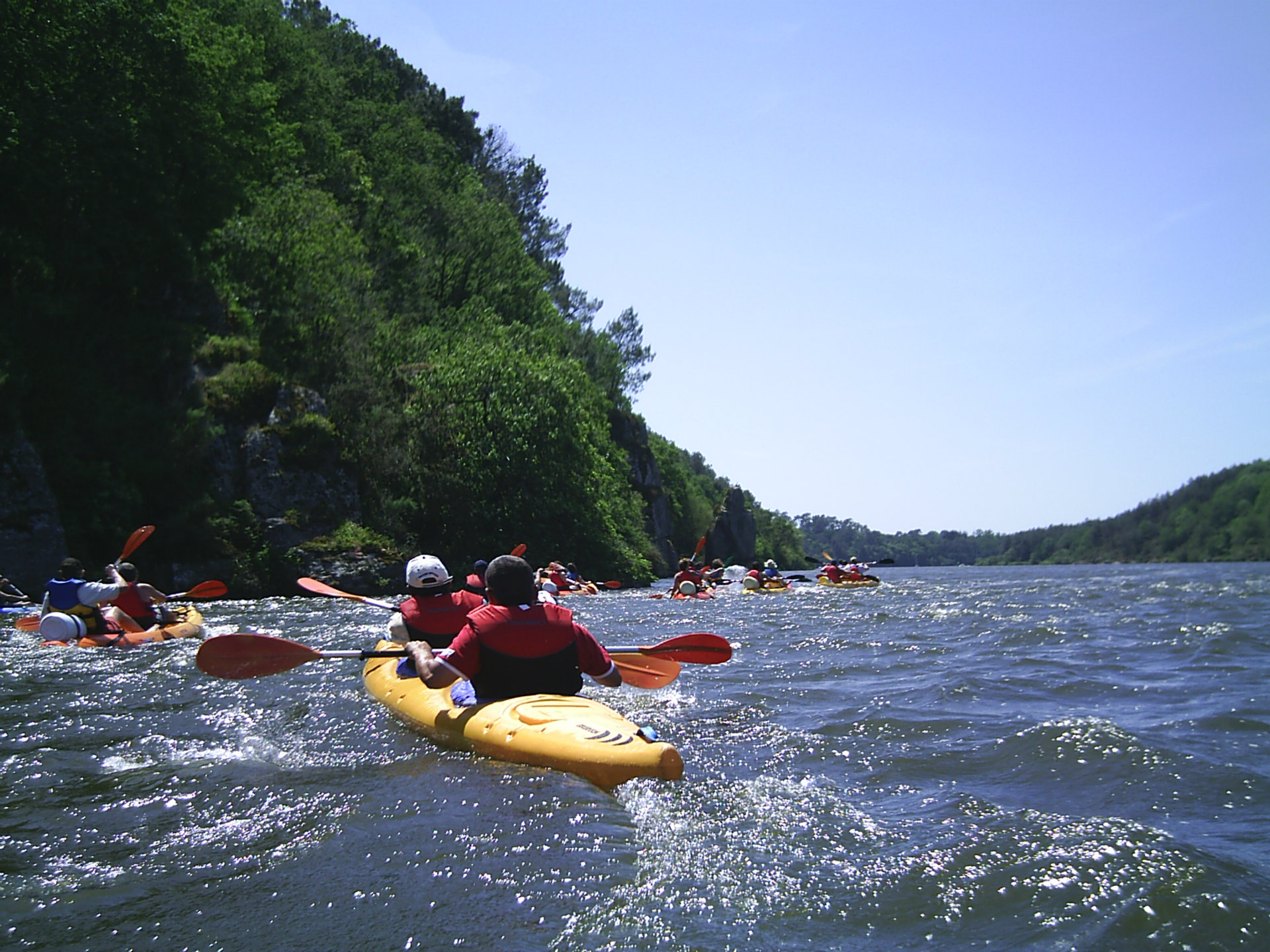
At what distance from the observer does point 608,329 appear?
5406 cm

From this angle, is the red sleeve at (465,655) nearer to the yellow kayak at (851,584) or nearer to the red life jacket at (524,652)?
the red life jacket at (524,652)

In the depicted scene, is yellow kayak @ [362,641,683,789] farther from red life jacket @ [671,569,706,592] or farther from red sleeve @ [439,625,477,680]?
red life jacket @ [671,569,706,592]

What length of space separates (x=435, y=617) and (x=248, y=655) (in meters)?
1.39

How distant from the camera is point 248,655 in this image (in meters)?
6.43

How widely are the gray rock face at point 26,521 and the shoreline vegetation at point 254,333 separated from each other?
0.04 m

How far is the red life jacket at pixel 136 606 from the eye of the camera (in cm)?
1123

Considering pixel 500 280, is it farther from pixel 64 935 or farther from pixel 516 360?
pixel 64 935

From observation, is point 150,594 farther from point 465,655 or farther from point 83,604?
point 465,655

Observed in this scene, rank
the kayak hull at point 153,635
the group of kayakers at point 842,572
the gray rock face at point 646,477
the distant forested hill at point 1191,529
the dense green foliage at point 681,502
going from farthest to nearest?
the distant forested hill at point 1191,529 → the dense green foliage at point 681,502 → the gray rock face at point 646,477 → the group of kayakers at point 842,572 → the kayak hull at point 153,635

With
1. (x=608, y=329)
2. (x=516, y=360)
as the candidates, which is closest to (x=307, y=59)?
(x=516, y=360)

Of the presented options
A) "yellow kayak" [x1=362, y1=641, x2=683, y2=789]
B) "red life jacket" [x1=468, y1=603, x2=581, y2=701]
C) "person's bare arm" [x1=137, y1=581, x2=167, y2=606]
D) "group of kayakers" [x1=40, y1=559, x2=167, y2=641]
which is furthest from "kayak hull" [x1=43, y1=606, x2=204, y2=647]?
"red life jacket" [x1=468, y1=603, x2=581, y2=701]

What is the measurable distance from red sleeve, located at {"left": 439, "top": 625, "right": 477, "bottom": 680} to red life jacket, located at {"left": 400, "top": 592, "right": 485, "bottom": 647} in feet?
4.76

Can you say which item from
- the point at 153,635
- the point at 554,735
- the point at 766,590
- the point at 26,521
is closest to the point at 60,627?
the point at 153,635

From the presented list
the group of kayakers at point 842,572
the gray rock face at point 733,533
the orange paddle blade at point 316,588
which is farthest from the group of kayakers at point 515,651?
the gray rock face at point 733,533
